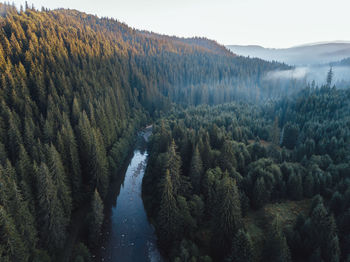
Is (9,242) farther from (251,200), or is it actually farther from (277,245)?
(251,200)

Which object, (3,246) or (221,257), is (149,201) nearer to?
(221,257)

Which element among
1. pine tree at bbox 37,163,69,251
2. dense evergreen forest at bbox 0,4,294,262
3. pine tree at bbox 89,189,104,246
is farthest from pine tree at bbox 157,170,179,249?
pine tree at bbox 37,163,69,251

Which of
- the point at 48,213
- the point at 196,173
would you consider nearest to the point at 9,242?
the point at 48,213

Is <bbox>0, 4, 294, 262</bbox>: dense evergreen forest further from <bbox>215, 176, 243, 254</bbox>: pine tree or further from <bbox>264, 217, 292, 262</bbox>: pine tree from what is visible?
<bbox>264, 217, 292, 262</bbox>: pine tree

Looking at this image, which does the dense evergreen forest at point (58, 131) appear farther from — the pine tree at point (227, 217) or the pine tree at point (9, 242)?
the pine tree at point (227, 217)

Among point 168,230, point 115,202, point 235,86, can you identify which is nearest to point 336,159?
point 168,230
